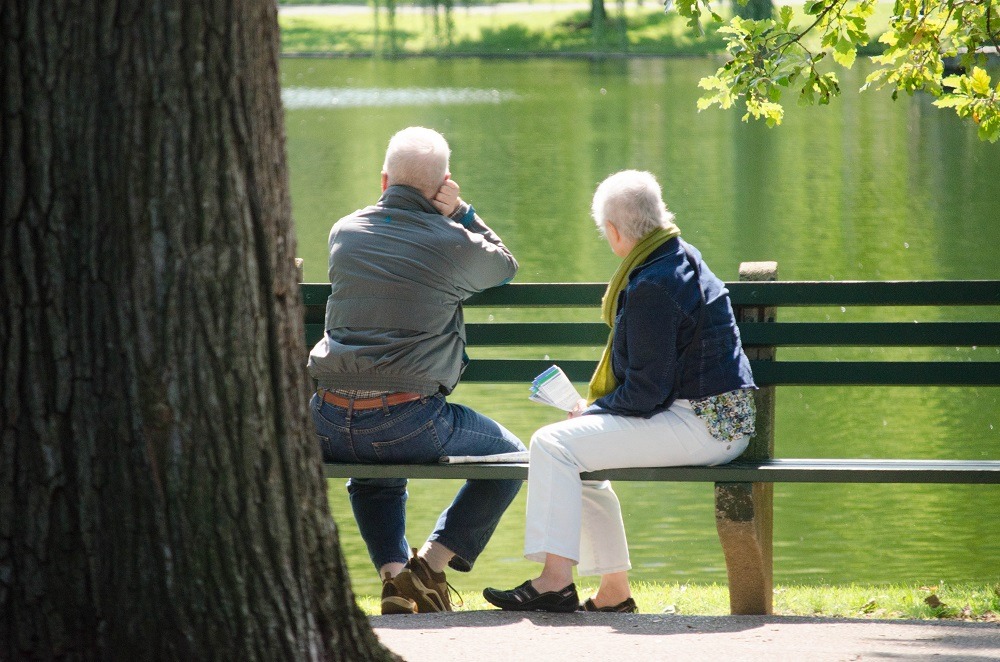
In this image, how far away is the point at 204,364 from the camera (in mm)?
2758

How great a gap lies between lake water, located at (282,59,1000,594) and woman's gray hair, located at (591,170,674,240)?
252cm

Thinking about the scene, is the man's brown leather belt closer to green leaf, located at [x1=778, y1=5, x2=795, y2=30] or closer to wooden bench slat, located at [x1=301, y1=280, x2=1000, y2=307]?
wooden bench slat, located at [x1=301, y1=280, x2=1000, y2=307]

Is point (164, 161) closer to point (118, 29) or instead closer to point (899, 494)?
point (118, 29)

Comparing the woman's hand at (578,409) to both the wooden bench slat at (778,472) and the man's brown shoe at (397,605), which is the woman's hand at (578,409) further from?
the man's brown shoe at (397,605)

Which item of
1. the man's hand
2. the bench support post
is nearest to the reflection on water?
the man's hand

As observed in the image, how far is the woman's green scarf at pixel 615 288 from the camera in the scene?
4.41m

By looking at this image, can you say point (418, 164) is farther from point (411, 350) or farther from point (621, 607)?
point (621, 607)

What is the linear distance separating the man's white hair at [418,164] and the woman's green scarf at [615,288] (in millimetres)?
679

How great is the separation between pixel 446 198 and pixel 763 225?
1273 centimetres

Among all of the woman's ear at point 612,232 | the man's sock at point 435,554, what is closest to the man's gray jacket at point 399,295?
the woman's ear at point 612,232

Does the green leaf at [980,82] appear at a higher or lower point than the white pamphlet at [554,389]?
higher

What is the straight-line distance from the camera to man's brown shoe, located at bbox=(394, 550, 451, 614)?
4.51 meters

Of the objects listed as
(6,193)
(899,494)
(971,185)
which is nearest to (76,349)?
(6,193)

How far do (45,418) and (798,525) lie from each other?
5.23 m
